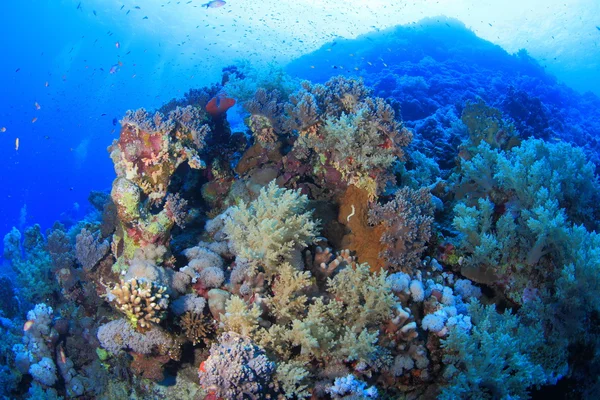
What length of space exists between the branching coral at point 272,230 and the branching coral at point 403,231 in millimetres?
1167

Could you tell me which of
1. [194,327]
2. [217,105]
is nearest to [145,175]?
[217,105]

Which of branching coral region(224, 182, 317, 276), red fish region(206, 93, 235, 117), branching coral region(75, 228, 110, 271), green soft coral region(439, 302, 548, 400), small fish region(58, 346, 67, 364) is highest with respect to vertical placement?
red fish region(206, 93, 235, 117)

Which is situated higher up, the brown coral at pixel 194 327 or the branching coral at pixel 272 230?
the branching coral at pixel 272 230

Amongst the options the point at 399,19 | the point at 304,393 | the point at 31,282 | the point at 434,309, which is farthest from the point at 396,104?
the point at 399,19

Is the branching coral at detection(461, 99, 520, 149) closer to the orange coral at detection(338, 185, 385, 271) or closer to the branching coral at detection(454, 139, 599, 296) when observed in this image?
the branching coral at detection(454, 139, 599, 296)

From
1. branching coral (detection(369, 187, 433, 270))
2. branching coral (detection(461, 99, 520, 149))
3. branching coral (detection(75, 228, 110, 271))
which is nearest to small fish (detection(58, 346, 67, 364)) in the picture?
branching coral (detection(75, 228, 110, 271))

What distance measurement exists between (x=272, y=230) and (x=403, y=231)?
6.65 feet

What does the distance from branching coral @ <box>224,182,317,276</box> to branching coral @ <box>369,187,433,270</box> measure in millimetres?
1167

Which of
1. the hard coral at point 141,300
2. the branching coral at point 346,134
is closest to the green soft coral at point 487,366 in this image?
the branching coral at point 346,134

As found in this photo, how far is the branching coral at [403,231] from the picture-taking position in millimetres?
4754

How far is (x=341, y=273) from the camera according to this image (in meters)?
4.29

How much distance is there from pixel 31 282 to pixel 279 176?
19.7 feet

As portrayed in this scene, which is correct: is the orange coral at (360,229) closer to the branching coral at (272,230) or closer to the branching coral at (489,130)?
the branching coral at (272,230)

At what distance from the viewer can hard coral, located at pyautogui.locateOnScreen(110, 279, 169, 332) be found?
3697 mm
